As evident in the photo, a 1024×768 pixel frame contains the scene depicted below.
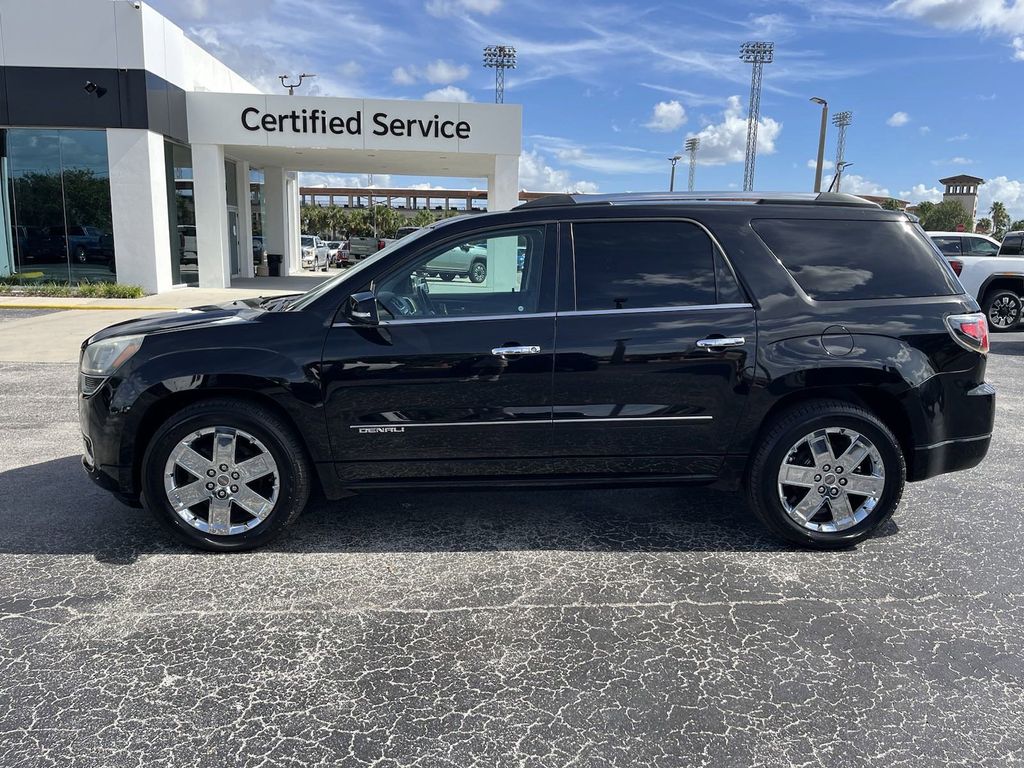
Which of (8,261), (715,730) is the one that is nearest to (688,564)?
(715,730)

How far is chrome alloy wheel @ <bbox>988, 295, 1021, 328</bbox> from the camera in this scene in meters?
13.9

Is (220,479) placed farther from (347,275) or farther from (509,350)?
(509,350)

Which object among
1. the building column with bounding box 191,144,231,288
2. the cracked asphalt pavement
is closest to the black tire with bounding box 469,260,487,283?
the cracked asphalt pavement

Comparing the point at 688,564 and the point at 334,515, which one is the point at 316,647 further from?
the point at 688,564

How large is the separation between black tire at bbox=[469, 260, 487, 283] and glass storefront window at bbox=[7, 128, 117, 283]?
18291 mm

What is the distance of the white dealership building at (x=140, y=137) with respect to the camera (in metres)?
18.0

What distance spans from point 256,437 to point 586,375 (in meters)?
1.73

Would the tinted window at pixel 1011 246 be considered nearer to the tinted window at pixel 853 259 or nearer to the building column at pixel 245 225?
the tinted window at pixel 853 259

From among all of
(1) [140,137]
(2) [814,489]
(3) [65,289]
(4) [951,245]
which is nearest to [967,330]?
(2) [814,489]

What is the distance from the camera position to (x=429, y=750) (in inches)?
96.3

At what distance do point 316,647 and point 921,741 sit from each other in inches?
89.6

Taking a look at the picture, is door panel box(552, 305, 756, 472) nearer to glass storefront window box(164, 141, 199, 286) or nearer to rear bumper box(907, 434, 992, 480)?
rear bumper box(907, 434, 992, 480)

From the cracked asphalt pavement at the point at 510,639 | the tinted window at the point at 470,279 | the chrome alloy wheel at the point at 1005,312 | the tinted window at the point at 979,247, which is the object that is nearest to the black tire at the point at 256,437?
the cracked asphalt pavement at the point at 510,639

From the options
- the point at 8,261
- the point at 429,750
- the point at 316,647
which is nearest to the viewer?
the point at 429,750
